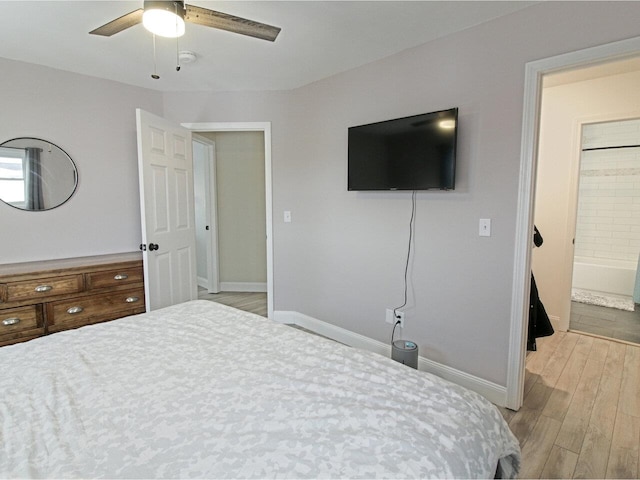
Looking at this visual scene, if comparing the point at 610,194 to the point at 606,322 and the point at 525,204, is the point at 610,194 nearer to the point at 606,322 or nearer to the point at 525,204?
the point at 606,322

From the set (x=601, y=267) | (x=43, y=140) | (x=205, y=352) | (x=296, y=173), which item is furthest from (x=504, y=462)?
(x=601, y=267)

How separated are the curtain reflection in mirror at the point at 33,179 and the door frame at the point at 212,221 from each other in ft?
7.13

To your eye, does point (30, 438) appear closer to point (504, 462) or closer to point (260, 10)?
point (504, 462)

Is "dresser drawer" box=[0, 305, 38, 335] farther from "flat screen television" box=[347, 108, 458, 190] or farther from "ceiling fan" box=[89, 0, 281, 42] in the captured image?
"flat screen television" box=[347, 108, 458, 190]

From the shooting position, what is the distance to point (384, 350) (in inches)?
111

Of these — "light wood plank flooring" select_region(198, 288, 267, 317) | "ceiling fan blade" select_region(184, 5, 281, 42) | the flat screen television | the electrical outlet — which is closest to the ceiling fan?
"ceiling fan blade" select_region(184, 5, 281, 42)

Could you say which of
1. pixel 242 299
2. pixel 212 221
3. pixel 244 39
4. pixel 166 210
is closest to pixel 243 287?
pixel 242 299

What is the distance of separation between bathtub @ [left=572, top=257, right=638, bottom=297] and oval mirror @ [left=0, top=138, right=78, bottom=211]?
5.93 metres

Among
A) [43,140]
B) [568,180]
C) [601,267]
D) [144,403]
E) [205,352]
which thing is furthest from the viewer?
[601,267]

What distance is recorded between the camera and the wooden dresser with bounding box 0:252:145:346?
2.31m

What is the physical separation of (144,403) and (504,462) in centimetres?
116

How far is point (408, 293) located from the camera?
103 inches

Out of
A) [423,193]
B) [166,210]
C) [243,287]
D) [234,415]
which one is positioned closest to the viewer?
[234,415]

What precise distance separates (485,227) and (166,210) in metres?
2.59
